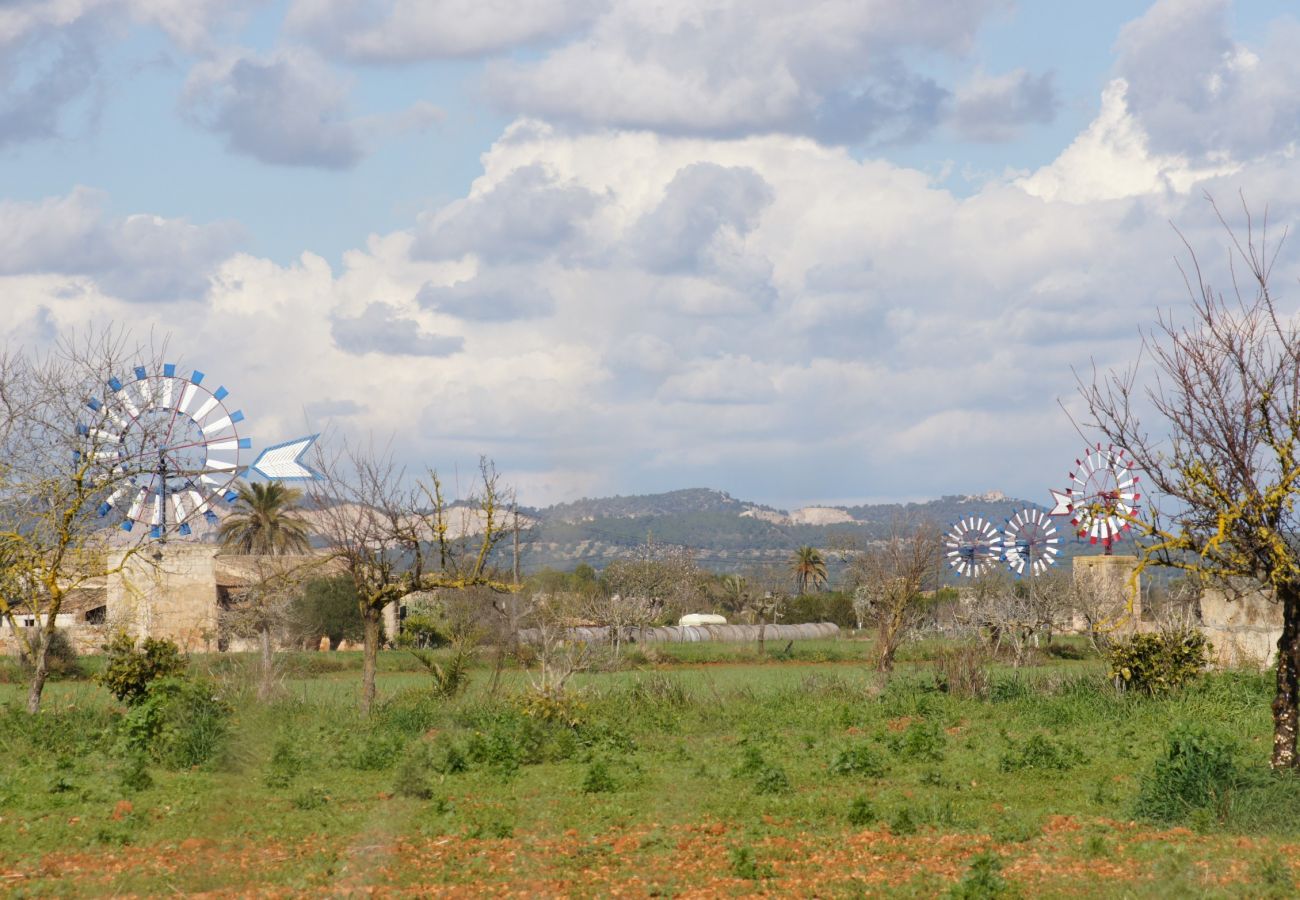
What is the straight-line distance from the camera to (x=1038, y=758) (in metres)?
16.2

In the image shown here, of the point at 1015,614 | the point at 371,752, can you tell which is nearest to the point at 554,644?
the point at 371,752

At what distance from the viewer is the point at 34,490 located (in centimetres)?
2094

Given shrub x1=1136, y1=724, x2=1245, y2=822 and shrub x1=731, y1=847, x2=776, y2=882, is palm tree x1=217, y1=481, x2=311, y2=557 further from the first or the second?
shrub x1=731, y1=847, x2=776, y2=882

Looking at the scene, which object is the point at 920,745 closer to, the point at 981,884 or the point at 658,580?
the point at 981,884

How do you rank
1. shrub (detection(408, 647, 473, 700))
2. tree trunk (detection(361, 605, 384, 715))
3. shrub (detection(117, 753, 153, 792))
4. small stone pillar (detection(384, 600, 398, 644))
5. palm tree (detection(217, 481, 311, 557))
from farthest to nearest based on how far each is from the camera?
palm tree (detection(217, 481, 311, 557)) < small stone pillar (detection(384, 600, 398, 644)) < shrub (detection(408, 647, 473, 700)) < tree trunk (detection(361, 605, 384, 715)) < shrub (detection(117, 753, 153, 792))

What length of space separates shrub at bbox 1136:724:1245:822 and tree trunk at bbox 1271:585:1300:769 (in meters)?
0.52

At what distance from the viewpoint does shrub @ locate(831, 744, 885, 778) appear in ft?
52.4

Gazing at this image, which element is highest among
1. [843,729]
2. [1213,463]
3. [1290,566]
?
[1213,463]

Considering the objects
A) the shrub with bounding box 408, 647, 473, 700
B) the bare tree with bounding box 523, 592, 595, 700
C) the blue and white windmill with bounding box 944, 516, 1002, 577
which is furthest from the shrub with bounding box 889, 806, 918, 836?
the blue and white windmill with bounding box 944, 516, 1002, 577

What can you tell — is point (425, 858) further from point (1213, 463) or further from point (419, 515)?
point (419, 515)

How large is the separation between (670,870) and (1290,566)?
6.38 metres

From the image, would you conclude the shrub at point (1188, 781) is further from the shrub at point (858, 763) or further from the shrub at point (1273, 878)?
the shrub at point (858, 763)

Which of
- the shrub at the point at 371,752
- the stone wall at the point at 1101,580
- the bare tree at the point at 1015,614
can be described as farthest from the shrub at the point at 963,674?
the stone wall at the point at 1101,580

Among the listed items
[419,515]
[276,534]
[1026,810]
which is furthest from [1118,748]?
[276,534]
